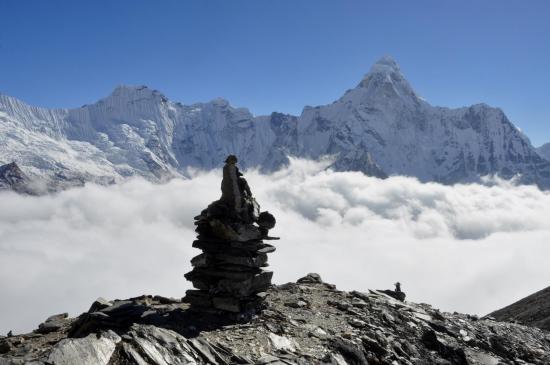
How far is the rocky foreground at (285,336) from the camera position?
1614cm

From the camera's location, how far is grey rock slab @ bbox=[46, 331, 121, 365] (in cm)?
1405

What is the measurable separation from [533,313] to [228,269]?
46.5m

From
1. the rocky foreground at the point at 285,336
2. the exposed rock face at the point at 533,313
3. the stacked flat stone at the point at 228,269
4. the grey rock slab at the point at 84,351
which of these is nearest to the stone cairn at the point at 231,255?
the stacked flat stone at the point at 228,269

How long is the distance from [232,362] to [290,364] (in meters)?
2.05

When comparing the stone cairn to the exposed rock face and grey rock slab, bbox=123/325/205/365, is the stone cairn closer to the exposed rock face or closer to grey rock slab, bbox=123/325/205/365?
grey rock slab, bbox=123/325/205/365

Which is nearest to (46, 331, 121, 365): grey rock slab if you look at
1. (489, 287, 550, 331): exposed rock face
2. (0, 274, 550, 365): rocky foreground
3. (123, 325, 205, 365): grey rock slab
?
(0, 274, 550, 365): rocky foreground

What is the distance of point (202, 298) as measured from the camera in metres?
24.4

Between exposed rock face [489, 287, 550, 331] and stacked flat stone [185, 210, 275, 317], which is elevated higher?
exposed rock face [489, 287, 550, 331]

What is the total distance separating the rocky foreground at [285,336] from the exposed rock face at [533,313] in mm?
17867

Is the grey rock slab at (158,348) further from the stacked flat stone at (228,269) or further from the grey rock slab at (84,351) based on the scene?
the stacked flat stone at (228,269)

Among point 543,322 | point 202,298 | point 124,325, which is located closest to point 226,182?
point 202,298

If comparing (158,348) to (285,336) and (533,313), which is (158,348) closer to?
(285,336)

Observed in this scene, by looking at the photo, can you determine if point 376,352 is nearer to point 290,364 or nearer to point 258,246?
point 290,364

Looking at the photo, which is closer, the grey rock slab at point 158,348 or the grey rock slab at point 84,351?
the grey rock slab at point 84,351
